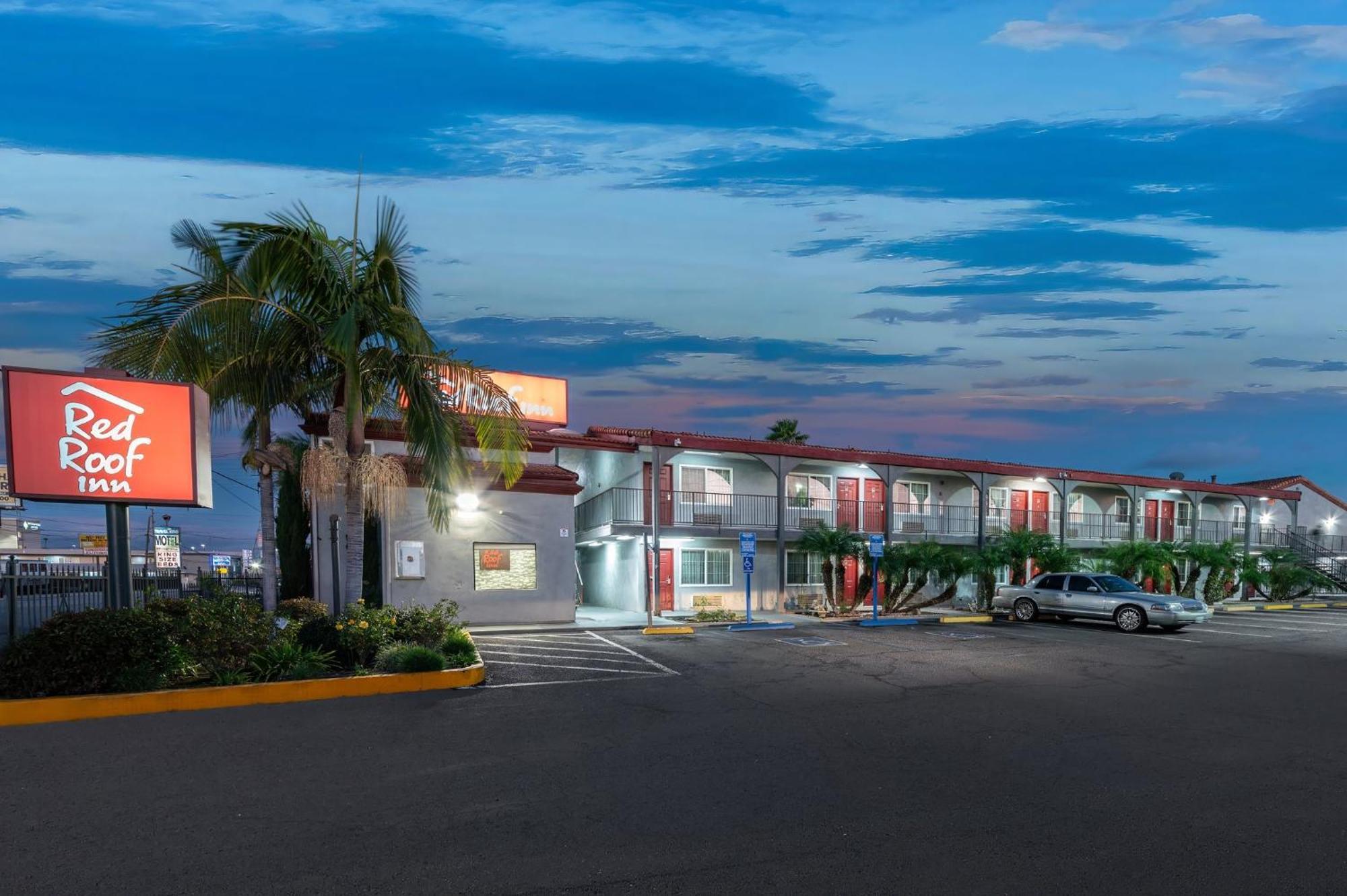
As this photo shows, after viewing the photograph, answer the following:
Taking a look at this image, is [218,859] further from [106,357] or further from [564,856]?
[106,357]

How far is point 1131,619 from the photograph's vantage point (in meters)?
22.6

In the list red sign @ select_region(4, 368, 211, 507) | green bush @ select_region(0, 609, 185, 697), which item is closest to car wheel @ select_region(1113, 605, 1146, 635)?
red sign @ select_region(4, 368, 211, 507)

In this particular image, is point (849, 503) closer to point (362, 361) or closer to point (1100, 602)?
point (1100, 602)

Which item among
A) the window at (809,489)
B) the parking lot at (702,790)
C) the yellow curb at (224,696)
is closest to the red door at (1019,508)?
the window at (809,489)

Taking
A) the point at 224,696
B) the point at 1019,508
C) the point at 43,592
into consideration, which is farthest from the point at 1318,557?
the point at 43,592

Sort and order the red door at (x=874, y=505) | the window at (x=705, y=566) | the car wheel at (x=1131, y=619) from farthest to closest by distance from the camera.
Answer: the red door at (x=874, y=505) → the window at (x=705, y=566) → the car wheel at (x=1131, y=619)

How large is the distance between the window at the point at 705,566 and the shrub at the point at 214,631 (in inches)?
635

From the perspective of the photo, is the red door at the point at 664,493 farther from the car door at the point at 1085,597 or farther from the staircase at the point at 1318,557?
the staircase at the point at 1318,557

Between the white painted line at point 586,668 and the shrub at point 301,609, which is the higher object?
the shrub at point 301,609

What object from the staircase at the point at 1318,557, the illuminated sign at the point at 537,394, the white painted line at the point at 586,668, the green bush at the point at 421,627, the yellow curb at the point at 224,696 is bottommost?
the staircase at the point at 1318,557

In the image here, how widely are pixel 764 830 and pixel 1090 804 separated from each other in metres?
2.77

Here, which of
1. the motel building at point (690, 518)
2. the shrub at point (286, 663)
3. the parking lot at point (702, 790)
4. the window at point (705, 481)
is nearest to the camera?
the parking lot at point (702, 790)

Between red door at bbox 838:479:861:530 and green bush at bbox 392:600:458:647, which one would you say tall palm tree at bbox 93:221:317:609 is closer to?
green bush at bbox 392:600:458:647

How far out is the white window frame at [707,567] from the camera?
92.4 ft
